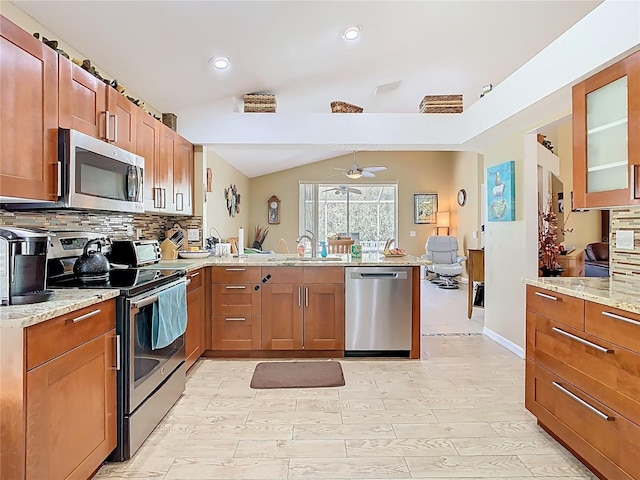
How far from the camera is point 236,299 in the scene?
358cm

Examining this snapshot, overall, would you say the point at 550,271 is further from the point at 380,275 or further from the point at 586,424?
the point at 586,424

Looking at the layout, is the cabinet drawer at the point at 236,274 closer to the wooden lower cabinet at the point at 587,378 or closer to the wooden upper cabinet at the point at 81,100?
the wooden upper cabinet at the point at 81,100

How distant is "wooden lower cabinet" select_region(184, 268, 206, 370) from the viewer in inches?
122

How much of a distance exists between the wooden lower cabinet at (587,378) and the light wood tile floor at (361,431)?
0.20 m

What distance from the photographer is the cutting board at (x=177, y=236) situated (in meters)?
4.05

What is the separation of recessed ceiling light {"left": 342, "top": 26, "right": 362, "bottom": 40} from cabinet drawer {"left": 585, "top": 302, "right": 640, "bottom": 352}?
2516 millimetres

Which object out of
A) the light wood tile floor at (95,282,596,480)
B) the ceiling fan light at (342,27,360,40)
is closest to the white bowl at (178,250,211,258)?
the light wood tile floor at (95,282,596,480)

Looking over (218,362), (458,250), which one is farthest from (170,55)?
(458,250)

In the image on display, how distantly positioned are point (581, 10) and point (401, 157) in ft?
20.5

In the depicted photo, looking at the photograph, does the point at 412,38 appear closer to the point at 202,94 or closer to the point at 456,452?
the point at 202,94

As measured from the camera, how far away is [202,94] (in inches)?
149

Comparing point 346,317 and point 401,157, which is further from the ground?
point 401,157

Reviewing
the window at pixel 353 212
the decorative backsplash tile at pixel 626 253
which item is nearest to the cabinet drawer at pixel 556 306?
the decorative backsplash tile at pixel 626 253

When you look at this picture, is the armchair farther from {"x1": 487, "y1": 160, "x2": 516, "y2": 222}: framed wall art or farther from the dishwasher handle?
the dishwasher handle
